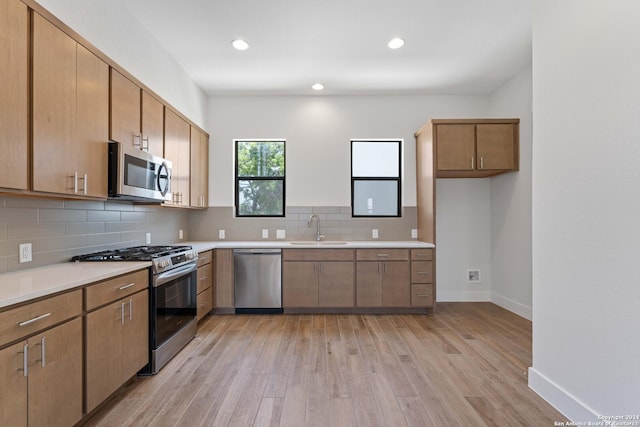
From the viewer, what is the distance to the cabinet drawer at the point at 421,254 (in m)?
4.01

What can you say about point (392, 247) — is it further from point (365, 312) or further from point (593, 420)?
point (593, 420)

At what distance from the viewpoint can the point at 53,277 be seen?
70.7 inches

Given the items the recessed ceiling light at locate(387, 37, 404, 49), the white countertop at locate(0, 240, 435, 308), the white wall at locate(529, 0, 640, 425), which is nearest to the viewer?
the white countertop at locate(0, 240, 435, 308)

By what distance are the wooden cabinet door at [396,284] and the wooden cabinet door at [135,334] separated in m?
2.58

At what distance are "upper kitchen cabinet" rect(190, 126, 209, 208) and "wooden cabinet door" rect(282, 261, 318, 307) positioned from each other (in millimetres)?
1386

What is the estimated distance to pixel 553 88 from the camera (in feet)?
6.84

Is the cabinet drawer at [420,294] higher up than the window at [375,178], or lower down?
lower down

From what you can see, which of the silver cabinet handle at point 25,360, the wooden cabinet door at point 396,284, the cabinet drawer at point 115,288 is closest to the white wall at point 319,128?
the wooden cabinet door at point 396,284

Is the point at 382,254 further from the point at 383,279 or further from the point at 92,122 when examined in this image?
the point at 92,122

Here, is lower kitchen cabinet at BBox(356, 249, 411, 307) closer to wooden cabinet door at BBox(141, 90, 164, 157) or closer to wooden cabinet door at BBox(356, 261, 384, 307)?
wooden cabinet door at BBox(356, 261, 384, 307)

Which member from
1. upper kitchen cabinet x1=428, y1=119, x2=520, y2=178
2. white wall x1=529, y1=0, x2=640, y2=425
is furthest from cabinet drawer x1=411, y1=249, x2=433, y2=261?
white wall x1=529, y1=0, x2=640, y2=425

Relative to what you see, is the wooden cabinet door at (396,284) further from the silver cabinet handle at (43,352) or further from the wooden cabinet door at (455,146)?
the silver cabinet handle at (43,352)

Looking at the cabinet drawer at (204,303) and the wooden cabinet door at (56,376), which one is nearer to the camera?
the wooden cabinet door at (56,376)

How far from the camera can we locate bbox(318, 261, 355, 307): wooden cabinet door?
158 inches
